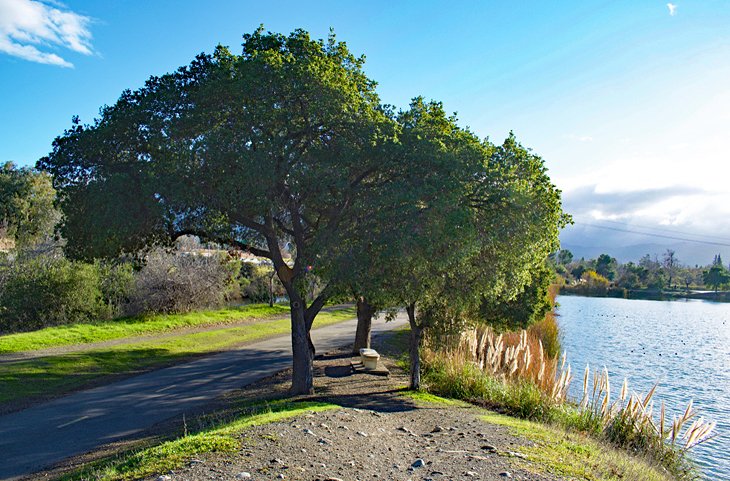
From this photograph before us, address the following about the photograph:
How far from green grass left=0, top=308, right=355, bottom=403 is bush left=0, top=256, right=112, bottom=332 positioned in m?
6.49

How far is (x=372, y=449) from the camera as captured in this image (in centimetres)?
812

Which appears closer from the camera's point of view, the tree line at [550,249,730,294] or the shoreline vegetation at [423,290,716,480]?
the shoreline vegetation at [423,290,716,480]

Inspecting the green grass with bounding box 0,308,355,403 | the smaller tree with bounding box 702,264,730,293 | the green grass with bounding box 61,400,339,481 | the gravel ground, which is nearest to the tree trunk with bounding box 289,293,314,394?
the gravel ground

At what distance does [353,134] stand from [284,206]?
→ 267 centimetres

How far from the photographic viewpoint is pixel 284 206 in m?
13.3

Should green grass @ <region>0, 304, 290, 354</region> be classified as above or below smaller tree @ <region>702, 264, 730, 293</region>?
below

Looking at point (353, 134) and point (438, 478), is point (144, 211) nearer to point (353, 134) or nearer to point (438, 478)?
point (353, 134)

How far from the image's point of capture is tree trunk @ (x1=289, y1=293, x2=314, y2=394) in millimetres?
13656

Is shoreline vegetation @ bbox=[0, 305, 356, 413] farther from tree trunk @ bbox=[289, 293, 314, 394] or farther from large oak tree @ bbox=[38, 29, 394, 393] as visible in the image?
tree trunk @ bbox=[289, 293, 314, 394]

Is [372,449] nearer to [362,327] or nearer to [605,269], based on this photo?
[362,327]

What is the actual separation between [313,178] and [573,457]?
7.49 metres

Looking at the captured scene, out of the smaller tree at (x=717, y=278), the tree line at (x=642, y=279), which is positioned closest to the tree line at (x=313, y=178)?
the tree line at (x=642, y=279)

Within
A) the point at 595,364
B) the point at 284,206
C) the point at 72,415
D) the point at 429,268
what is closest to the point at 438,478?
the point at 429,268

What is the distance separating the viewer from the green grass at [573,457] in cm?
776
